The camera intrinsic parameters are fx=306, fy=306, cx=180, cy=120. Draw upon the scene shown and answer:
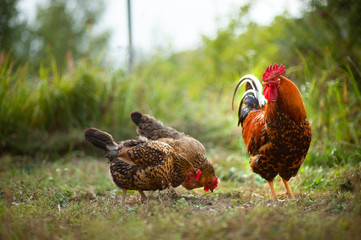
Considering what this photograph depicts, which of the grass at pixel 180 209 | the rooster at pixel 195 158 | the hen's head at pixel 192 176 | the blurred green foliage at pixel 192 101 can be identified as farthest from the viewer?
the blurred green foliage at pixel 192 101

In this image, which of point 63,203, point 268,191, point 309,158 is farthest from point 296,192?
point 63,203

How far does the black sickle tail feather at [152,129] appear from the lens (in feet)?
16.3

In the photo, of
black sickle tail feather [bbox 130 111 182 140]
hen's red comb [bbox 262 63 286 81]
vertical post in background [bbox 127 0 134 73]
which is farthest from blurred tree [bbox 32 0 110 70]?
hen's red comb [bbox 262 63 286 81]

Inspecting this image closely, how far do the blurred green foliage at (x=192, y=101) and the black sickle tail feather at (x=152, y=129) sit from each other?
191 cm

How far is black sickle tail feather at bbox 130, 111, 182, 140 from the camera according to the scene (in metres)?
4.97

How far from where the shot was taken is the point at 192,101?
393 inches

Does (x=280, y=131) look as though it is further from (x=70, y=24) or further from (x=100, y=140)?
(x=70, y=24)

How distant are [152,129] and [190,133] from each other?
9.53ft

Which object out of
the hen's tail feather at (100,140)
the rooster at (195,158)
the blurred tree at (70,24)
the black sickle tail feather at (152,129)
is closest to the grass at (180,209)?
the rooster at (195,158)

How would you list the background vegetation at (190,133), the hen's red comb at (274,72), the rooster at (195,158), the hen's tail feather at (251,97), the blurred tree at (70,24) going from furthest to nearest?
the blurred tree at (70,24), the hen's tail feather at (251,97), the rooster at (195,158), the hen's red comb at (274,72), the background vegetation at (190,133)

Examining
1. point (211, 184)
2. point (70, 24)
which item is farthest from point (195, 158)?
point (70, 24)

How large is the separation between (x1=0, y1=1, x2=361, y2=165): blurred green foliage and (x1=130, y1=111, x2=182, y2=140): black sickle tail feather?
6.26 ft

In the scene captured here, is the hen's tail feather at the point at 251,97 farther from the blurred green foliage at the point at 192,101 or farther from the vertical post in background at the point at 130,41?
the vertical post in background at the point at 130,41

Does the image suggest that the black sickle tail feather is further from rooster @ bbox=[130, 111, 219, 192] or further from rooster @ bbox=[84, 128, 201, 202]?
rooster @ bbox=[84, 128, 201, 202]
